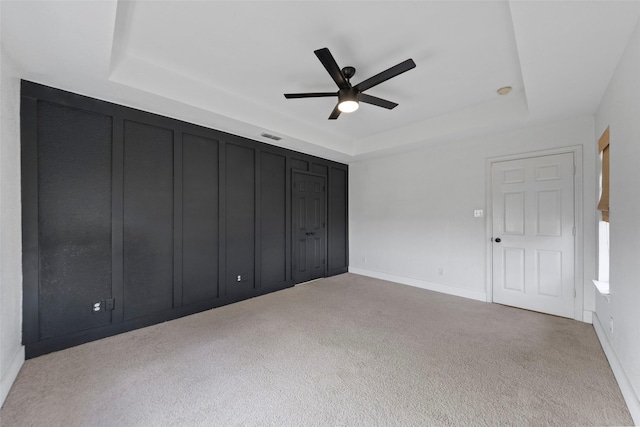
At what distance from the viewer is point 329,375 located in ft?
6.80

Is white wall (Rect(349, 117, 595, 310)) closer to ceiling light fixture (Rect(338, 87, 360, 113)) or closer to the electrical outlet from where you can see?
ceiling light fixture (Rect(338, 87, 360, 113))

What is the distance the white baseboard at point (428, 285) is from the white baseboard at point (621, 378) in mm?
1384

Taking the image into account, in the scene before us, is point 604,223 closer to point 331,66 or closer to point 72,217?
point 331,66

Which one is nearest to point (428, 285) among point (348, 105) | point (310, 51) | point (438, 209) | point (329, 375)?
point (438, 209)

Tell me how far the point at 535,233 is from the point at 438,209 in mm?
1316

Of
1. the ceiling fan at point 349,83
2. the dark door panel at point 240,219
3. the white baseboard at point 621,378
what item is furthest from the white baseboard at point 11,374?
the white baseboard at point 621,378

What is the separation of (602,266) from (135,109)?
5363 mm

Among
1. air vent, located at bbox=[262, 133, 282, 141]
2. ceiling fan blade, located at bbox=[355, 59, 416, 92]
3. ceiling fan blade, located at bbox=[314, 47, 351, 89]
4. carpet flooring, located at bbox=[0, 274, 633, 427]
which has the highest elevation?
ceiling fan blade, located at bbox=[314, 47, 351, 89]

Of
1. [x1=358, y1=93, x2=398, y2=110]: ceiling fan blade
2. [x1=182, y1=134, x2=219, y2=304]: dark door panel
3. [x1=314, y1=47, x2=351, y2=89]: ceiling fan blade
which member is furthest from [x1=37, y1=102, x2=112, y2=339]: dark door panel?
[x1=358, y1=93, x2=398, y2=110]: ceiling fan blade

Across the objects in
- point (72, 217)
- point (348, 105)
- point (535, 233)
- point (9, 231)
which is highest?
point (348, 105)

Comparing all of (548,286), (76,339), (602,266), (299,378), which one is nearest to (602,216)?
(602,266)

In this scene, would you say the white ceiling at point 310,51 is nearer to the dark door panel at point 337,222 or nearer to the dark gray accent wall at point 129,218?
the dark gray accent wall at point 129,218

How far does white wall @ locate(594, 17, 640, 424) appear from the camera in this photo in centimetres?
169

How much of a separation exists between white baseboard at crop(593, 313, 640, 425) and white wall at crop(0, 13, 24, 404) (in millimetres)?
4021
